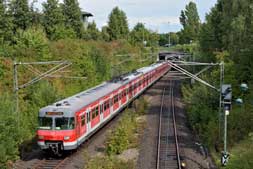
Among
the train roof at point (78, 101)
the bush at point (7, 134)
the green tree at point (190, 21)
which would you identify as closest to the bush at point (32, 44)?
the train roof at point (78, 101)

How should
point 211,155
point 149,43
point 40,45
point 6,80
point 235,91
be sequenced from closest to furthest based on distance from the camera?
1. point 211,155
2. point 235,91
3. point 6,80
4. point 40,45
5. point 149,43

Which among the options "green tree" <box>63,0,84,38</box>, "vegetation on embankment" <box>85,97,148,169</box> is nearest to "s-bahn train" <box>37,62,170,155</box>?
"vegetation on embankment" <box>85,97,148,169</box>

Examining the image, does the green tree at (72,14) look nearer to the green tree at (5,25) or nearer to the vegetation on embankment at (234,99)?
the green tree at (5,25)

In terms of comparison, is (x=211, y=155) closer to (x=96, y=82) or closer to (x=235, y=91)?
(x=235, y=91)

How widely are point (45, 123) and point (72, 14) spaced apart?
129ft

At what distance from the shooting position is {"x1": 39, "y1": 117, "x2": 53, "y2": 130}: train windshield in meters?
20.4

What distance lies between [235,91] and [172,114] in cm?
681

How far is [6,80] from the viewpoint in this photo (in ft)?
107

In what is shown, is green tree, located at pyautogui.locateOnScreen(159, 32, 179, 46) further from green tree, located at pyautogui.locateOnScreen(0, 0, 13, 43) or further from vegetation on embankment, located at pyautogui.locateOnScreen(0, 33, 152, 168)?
green tree, located at pyautogui.locateOnScreen(0, 0, 13, 43)

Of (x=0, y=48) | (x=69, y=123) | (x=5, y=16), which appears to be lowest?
(x=69, y=123)

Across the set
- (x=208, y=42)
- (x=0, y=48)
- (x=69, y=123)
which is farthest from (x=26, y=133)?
(x=208, y=42)

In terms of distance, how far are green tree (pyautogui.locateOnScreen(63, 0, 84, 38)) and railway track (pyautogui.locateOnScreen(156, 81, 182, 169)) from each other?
24379 mm

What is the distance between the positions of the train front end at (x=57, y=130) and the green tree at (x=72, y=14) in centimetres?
3815

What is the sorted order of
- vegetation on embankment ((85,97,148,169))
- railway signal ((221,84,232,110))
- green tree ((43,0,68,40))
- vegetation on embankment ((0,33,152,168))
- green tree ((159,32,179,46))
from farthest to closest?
green tree ((159,32,179,46))
green tree ((43,0,68,40))
vegetation on embankment ((0,33,152,168))
railway signal ((221,84,232,110))
vegetation on embankment ((85,97,148,169))
